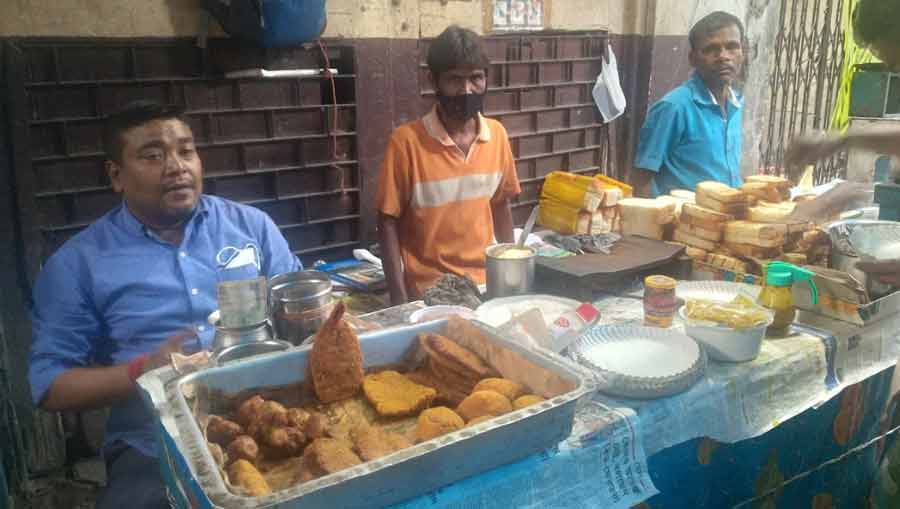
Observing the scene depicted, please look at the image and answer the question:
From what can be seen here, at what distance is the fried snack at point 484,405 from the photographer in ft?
4.39

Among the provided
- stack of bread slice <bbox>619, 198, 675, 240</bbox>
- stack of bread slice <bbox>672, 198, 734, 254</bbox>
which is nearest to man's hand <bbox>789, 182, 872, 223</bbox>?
stack of bread slice <bbox>672, 198, 734, 254</bbox>

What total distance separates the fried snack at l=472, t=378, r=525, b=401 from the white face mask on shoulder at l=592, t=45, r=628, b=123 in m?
4.15

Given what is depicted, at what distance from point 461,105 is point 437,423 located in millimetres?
1990

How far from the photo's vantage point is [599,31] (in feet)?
16.7

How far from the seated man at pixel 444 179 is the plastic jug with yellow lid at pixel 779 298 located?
1.43 meters

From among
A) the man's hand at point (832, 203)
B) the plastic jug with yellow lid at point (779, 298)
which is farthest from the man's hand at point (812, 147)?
the man's hand at point (832, 203)

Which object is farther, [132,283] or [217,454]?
[132,283]

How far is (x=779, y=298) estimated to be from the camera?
1.93 meters

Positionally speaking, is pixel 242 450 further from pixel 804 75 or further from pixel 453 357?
pixel 804 75

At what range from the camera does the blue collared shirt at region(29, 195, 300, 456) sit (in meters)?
1.99

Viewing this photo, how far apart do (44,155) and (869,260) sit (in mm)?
3324

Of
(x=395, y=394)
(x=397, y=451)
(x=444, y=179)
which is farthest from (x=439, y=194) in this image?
(x=397, y=451)

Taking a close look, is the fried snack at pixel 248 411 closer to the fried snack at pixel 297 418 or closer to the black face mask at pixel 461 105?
the fried snack at pixel 297 418

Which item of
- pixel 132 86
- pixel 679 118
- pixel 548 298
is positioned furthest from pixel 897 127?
pixel 132 86
